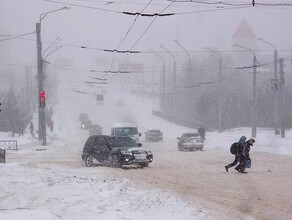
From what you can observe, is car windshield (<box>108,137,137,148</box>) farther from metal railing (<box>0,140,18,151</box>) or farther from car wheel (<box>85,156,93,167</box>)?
metal railing (<box>0,140,18,151</box>)

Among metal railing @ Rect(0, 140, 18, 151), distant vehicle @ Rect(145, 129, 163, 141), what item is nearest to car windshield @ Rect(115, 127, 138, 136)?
metal railing @ Rect(0, 140, 18, 151)

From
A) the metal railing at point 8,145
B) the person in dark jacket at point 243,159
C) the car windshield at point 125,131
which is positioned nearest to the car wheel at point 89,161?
the person in dark jacket at point 243,159

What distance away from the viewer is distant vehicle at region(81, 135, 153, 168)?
2389 centimetres

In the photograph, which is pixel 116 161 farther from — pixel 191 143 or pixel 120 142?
pixel 191 143

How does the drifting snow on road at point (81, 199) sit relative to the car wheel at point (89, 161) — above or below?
above

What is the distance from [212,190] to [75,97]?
12299cm

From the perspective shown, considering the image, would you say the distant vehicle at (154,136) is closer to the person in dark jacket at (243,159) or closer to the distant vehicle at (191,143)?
the distant vehicle at (191,143)

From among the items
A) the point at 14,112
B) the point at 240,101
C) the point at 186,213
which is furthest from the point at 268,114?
the point at 186,213

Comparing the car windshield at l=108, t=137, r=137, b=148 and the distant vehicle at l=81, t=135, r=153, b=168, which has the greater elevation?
the car windshield at l=108, t=137, r=137, b=148

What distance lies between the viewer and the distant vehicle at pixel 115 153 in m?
23.9

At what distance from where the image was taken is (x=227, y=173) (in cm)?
2148

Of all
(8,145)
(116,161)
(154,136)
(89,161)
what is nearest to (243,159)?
(116,161)

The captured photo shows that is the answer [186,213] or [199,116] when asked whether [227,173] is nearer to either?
[186,213]

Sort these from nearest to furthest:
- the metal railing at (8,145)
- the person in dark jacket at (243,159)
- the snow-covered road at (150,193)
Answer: the snow-covered road at (150,193), the person in dark jacket at (243,159), the metal railing at (8,145)
